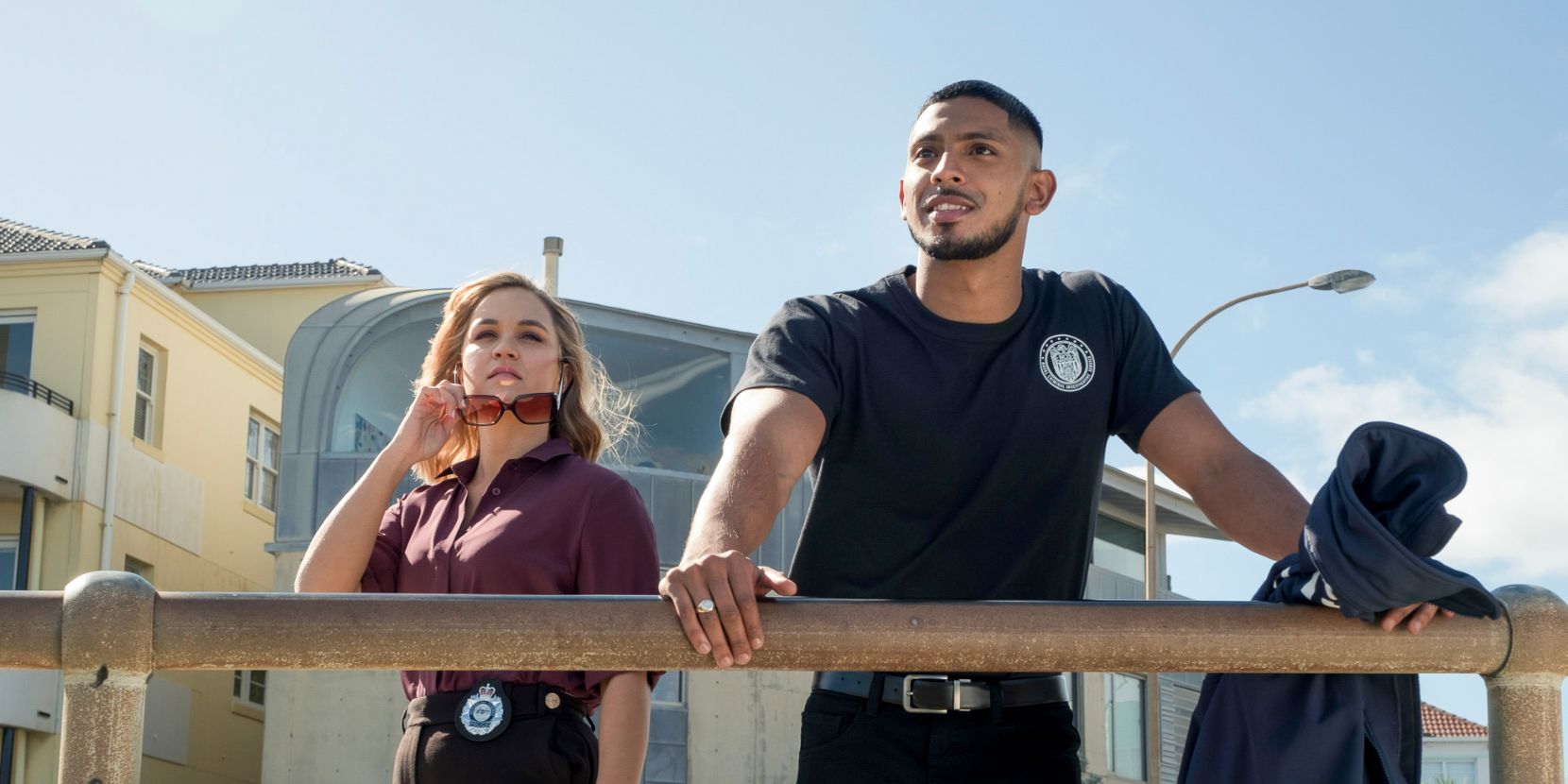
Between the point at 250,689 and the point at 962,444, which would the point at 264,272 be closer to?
the point at 250,689

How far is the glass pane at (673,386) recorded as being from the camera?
24969 mm

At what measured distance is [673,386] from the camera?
82.8ft

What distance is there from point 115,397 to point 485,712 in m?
24.5

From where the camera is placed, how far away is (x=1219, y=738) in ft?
8.48

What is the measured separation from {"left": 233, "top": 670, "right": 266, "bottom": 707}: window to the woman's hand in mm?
26327

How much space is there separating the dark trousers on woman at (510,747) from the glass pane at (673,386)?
69.9 ft

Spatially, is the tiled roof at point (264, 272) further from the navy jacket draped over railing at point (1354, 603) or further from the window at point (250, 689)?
the navy jacket draped over railing at point (1354, 603)

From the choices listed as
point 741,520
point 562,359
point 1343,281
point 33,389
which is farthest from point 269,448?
point 741,520

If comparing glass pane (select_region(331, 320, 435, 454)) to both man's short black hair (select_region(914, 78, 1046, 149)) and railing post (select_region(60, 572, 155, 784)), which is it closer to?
man's short black hair (select_region(914, 78, 1046, 149))

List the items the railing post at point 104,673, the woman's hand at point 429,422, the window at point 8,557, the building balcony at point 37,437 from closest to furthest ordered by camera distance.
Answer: the railing post at point 104,673, the woman's hand at point 429,422, the building balcony at point 37,437, the window at point 8,557

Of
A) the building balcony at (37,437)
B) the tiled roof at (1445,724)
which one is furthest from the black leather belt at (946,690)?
the tiled roof at (1445,724)

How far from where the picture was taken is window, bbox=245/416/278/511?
31016mm

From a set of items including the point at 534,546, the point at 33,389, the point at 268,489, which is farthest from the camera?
the point at 268,489

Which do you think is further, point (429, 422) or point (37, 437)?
point (37, 437)
